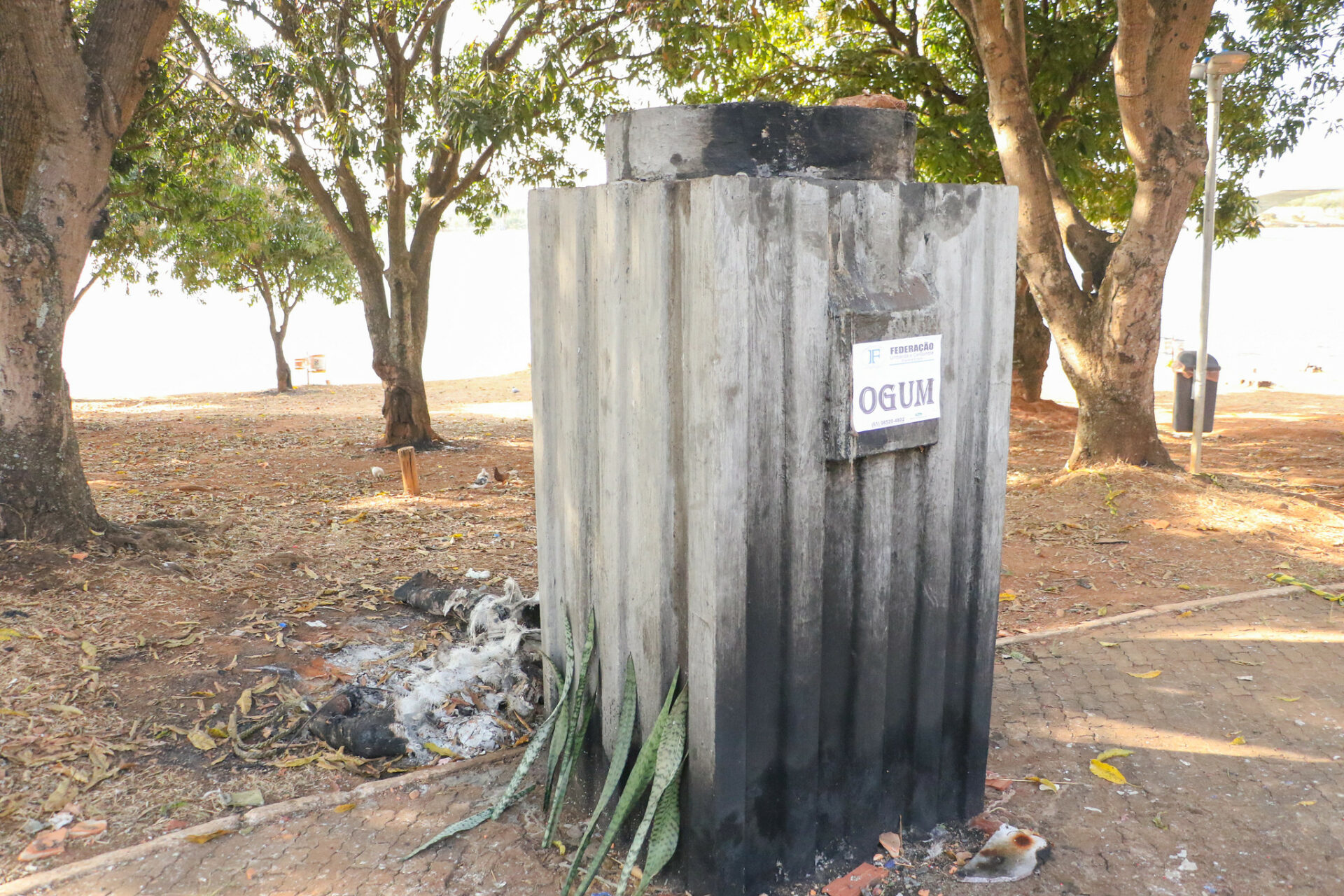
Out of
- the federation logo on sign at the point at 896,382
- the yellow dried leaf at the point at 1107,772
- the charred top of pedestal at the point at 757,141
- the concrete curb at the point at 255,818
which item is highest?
the charred top of pedestal at the point at 757,141

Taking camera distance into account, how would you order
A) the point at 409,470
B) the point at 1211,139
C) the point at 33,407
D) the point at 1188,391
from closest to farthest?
the point at 33,407 < the point at 1211,139 < the point at 409,470 < the point at 1188,391

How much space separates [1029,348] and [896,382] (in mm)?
12848

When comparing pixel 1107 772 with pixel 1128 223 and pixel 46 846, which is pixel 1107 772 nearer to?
pixel 46 846

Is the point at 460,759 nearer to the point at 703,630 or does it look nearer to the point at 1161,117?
the point at 703,630

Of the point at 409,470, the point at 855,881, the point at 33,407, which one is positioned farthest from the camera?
the point at 409,470

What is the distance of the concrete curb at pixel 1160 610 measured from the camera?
5418 mm

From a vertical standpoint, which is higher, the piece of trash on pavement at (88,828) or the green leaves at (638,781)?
the green leaves at (638,781)

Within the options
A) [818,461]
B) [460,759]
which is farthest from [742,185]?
[460,759]

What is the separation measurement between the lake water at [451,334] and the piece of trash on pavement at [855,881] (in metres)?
8.90

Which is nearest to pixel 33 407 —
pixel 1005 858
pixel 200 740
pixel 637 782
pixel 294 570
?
pixel 294 570

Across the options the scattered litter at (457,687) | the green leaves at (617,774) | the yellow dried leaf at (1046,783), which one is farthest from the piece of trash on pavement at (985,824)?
the scattered litter at (457,687)

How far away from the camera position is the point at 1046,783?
378 centimetres

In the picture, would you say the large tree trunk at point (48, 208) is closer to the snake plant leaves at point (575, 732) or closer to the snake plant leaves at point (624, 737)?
the snake plant leaves at point (575, 732)

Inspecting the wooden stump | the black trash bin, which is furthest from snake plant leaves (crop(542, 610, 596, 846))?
the black trash bin
